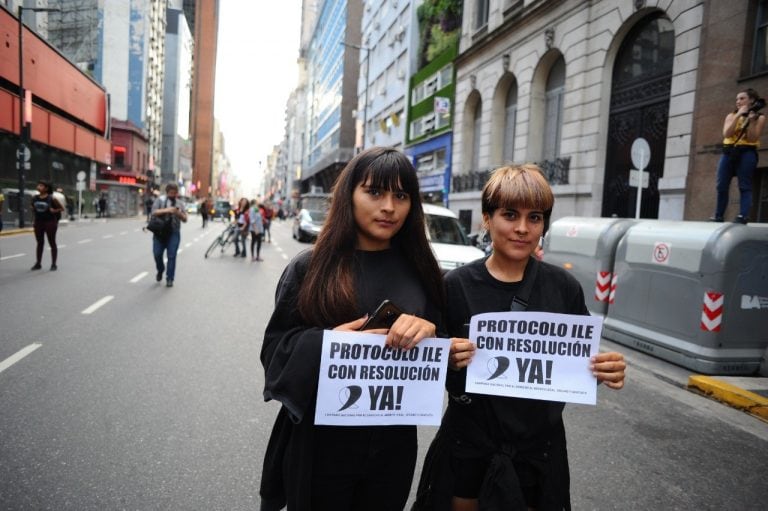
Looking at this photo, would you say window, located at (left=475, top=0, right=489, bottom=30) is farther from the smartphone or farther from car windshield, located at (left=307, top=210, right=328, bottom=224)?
the smartphone

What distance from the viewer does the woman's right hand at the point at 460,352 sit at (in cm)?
186

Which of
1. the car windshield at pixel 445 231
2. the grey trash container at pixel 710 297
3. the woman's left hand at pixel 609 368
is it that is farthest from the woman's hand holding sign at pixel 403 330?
the car windshield at pixel 445 231

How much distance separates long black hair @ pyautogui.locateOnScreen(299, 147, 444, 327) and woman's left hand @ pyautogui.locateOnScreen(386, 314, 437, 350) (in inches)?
6.4

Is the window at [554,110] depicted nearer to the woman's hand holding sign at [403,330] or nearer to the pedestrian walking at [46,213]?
the pedestrian walking at [46,213]

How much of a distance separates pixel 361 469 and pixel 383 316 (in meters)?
0.54

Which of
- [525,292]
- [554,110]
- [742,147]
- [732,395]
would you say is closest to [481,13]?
[554,110]

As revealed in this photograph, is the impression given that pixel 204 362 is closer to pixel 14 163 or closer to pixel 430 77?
pixel 430 77

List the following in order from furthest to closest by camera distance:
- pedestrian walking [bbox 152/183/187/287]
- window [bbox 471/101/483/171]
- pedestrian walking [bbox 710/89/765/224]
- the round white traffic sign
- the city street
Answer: window [bbox 471/101/483/171] < pedestrian walking [bbox 152/183/187/287] < the round white traffic sign < pedestrian walking [bbox 710/89/765/224] < the city street

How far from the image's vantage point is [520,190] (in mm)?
1945

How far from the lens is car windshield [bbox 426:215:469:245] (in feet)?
36.0

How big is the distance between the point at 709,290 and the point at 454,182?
22.8 metres

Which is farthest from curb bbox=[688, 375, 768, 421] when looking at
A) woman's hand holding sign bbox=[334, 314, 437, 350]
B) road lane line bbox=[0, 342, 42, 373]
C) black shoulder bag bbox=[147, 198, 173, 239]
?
black shoulder bag bbox=[147, 198, 173, 239]

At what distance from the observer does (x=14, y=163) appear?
3331 cm

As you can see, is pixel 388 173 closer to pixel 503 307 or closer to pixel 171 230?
pixel 503 307
